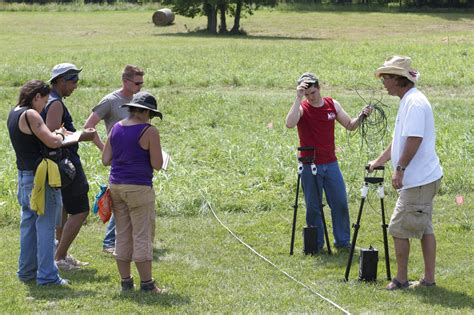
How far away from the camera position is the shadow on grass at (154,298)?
7234 millimetres

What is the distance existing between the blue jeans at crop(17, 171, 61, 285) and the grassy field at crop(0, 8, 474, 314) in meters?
0.17

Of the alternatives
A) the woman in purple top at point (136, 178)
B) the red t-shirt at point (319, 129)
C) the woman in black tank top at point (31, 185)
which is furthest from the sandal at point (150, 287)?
the red t-shirt at point (319, 129)

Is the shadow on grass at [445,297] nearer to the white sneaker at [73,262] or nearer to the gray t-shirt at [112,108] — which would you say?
the white sneaker at [73,262]

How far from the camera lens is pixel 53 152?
25.2 feet

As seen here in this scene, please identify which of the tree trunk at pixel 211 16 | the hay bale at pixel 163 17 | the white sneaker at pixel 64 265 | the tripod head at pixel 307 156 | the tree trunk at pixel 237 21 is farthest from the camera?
the hay bale at pixel 163 17

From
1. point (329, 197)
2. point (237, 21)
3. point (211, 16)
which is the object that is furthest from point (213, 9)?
point (329, 197)

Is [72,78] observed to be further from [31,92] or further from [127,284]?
[127,284]

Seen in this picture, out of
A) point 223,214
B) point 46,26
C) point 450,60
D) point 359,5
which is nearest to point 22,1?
point 46,26

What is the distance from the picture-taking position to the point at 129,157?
24.1 feet

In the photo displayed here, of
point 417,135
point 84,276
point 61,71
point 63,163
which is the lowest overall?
point 84,276

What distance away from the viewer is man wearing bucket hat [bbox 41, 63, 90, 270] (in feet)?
26.3

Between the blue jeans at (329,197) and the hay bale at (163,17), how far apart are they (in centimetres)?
4773

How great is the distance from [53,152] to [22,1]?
67202 mm

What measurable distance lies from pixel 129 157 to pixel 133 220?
0.53 meters
